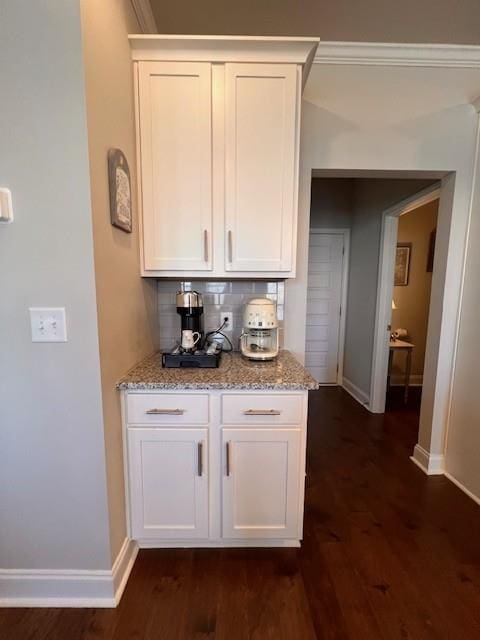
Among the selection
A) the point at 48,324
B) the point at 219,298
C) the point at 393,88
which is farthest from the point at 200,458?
the point at 393,88

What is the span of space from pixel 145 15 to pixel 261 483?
2502 mm

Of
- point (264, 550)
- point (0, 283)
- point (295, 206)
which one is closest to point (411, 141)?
point (295, 206)

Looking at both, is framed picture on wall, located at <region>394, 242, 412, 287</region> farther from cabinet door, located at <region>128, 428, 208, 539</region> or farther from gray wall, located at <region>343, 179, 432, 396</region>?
cabinet door, located at <region>128, 428, 208, 539</region>

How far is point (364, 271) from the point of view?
11.1ft

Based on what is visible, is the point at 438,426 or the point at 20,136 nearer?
the point at 20,136

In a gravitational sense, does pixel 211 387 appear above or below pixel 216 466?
above

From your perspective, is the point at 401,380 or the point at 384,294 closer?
the point at 384,294

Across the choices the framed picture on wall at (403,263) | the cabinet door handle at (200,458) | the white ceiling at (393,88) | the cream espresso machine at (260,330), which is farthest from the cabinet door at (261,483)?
the framed picture on wall at (403,263)

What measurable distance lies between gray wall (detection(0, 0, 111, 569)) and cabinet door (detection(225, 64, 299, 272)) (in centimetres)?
73

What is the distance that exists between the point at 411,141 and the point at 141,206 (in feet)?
5.87

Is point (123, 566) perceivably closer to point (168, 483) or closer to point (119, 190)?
point (168, 483)

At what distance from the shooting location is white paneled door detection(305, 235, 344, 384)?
382cm

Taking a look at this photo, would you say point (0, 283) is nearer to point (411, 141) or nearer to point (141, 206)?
point (141, 206)

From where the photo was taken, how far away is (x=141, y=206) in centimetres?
156
